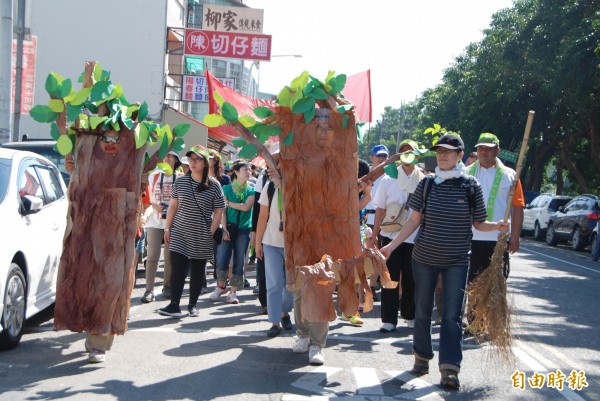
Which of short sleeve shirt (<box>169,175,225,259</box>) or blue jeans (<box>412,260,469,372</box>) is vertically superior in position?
short sleeve shirt (<box>169,175,225,259</box>)

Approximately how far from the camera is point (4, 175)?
7.06m

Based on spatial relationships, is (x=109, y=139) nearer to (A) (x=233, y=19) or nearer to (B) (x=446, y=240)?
(B) (x=446, y=240)

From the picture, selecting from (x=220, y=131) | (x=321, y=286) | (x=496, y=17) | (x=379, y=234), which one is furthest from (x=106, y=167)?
(x=496, y=17)

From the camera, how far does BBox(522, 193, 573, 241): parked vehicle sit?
2892cm

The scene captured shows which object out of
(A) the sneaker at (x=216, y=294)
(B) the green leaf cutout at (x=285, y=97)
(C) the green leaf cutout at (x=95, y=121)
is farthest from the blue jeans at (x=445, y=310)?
(A) the sneaker at (x=216, y=294)

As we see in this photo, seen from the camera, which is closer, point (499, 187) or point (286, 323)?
point (499, 187)

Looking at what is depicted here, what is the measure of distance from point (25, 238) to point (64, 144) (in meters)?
1.11

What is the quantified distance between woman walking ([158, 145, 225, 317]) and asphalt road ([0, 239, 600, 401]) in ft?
1.29

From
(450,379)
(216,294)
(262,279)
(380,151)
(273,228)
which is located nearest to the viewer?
(450,379)

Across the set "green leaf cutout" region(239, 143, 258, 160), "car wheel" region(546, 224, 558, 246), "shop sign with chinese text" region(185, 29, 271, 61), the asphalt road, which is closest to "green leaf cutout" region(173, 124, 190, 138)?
"green leaf cutout" region(239, 143, 258, 160)

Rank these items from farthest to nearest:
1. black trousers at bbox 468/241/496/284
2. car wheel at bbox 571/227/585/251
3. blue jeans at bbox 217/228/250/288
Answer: car wheel at bbox 571/227/585/251 → blue jeans at bbox 217/228/250/288 → black trousers at bbox 468/241/496/284

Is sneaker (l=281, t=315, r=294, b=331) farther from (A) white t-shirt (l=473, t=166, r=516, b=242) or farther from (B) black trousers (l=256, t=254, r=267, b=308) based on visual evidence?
(A) white t-shirt (l=473, t=166, r=516, b=242)

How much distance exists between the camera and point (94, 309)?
6.31m

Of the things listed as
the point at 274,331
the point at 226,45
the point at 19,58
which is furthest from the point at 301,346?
the point at 226,45
